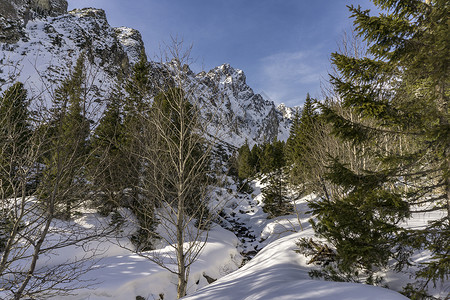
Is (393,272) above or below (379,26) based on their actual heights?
below

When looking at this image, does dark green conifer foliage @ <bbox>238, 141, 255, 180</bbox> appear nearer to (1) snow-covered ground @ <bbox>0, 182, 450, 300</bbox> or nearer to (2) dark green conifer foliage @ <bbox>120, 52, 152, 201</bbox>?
(1) snow-covered ground @ <bbox>0, 182, 450, 300</bbox>

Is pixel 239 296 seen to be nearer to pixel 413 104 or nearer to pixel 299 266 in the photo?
pixel 299 266

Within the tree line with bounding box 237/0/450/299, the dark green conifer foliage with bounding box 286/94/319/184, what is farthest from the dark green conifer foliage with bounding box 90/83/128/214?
the dark green conifer foliage with bounding box 286/94/319/184

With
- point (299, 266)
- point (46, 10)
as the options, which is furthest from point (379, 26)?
point (46, 10)

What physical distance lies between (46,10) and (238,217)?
88.0 metres

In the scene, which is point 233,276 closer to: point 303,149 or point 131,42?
point 303,149

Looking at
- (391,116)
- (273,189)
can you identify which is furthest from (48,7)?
(391,116)

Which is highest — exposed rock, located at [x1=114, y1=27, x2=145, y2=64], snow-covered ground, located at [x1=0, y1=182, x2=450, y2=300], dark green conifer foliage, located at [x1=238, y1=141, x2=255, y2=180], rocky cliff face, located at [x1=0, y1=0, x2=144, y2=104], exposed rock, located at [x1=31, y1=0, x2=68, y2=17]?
exposed rock, located at [x1=114, y1=27, x2=145, y2=64]

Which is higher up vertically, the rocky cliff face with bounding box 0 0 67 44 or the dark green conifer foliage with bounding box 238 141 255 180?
the rocky cliff face with bounding box 0 0 67 44

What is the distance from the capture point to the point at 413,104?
4.14 meters

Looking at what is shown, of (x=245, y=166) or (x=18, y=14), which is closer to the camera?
(x=245, y=166)

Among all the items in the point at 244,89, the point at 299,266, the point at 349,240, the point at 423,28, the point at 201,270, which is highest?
the point at 244,89

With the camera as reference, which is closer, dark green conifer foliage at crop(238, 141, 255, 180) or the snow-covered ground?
the snow-covered ground

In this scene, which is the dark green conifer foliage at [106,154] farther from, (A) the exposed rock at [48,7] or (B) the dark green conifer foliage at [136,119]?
(A) the exposed rock at [48,7]
